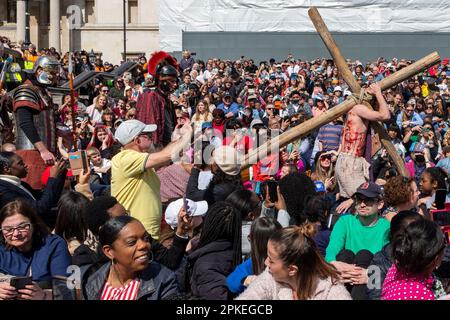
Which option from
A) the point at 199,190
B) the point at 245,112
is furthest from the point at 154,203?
the point at 245,112

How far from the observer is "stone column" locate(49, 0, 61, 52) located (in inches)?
2206

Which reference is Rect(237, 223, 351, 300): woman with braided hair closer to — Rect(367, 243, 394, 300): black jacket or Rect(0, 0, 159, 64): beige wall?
Rect(367, 243, 394, 300): black jacket

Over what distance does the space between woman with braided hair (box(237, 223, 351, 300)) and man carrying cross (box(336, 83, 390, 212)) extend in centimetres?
400

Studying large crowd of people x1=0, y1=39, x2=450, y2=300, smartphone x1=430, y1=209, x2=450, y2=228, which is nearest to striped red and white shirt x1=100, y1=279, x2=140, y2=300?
large crowd of people x1=0, y1=39, x2=450, y2=300

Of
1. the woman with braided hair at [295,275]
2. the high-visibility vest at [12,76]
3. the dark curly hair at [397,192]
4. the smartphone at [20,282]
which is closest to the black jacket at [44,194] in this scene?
the smartphone at [20,282]

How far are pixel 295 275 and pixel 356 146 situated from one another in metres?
4.36

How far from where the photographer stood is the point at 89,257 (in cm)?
643

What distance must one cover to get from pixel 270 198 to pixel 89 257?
7.84 feet

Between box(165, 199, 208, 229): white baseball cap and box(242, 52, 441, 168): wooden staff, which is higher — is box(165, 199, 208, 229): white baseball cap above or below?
below

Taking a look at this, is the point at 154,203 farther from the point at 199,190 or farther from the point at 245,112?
the point at 245,112

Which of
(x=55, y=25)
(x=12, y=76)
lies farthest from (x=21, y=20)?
(x=12, y=76)

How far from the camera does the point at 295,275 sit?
5223 mm

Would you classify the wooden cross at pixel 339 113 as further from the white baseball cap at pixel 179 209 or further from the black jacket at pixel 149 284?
the black jacket at pixel 149 284

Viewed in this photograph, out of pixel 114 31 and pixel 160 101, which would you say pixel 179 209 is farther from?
pixel 114 31
